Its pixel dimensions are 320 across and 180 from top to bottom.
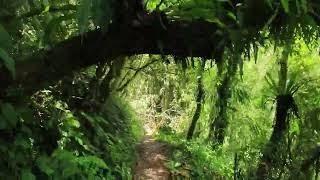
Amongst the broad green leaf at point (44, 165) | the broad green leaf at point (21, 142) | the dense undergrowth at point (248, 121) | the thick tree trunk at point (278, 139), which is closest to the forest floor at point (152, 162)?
the dense undergrowth at point (248, 121)

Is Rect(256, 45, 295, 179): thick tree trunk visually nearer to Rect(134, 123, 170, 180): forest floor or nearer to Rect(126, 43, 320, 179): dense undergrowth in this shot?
Rect(126, 43, 320, 179): dense undergrowth

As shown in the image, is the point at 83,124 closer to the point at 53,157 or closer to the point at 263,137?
A: the point at 53,157

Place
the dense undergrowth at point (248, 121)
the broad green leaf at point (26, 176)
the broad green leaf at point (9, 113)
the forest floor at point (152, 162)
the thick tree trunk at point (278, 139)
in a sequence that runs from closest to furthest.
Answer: the broad green leaf at point (9, 113)
the broad green leaf at point (26, 176)
the thick tree trunk at point (278, 139)
the dense undergrowth at point (248, 121)
the forest floor at point (152, 162)

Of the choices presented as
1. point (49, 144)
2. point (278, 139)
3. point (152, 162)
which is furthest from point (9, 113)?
point (152, 162)

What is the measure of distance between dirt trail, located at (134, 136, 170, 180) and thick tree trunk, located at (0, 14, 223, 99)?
5.64 metres

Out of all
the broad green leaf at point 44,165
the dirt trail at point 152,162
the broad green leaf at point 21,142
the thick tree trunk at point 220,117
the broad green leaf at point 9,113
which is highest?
the thick tree trunk at point 220,117

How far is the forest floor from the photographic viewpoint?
9.32m

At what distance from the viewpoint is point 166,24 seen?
321 cm

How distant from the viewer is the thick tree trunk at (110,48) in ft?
10.6

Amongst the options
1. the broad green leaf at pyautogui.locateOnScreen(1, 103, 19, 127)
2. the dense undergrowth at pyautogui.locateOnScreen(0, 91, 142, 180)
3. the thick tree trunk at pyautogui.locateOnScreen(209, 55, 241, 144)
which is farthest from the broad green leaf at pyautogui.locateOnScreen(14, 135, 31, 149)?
the thick tree trunk at pyautogui.locateOnScreen(209, 55, 241, 144)

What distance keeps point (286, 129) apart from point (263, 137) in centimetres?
127

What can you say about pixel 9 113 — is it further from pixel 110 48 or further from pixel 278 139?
pixel 278 139

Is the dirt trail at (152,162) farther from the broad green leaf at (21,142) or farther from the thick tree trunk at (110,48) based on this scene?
the thick tree trunk at (110,48)

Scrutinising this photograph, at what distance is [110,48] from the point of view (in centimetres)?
337
